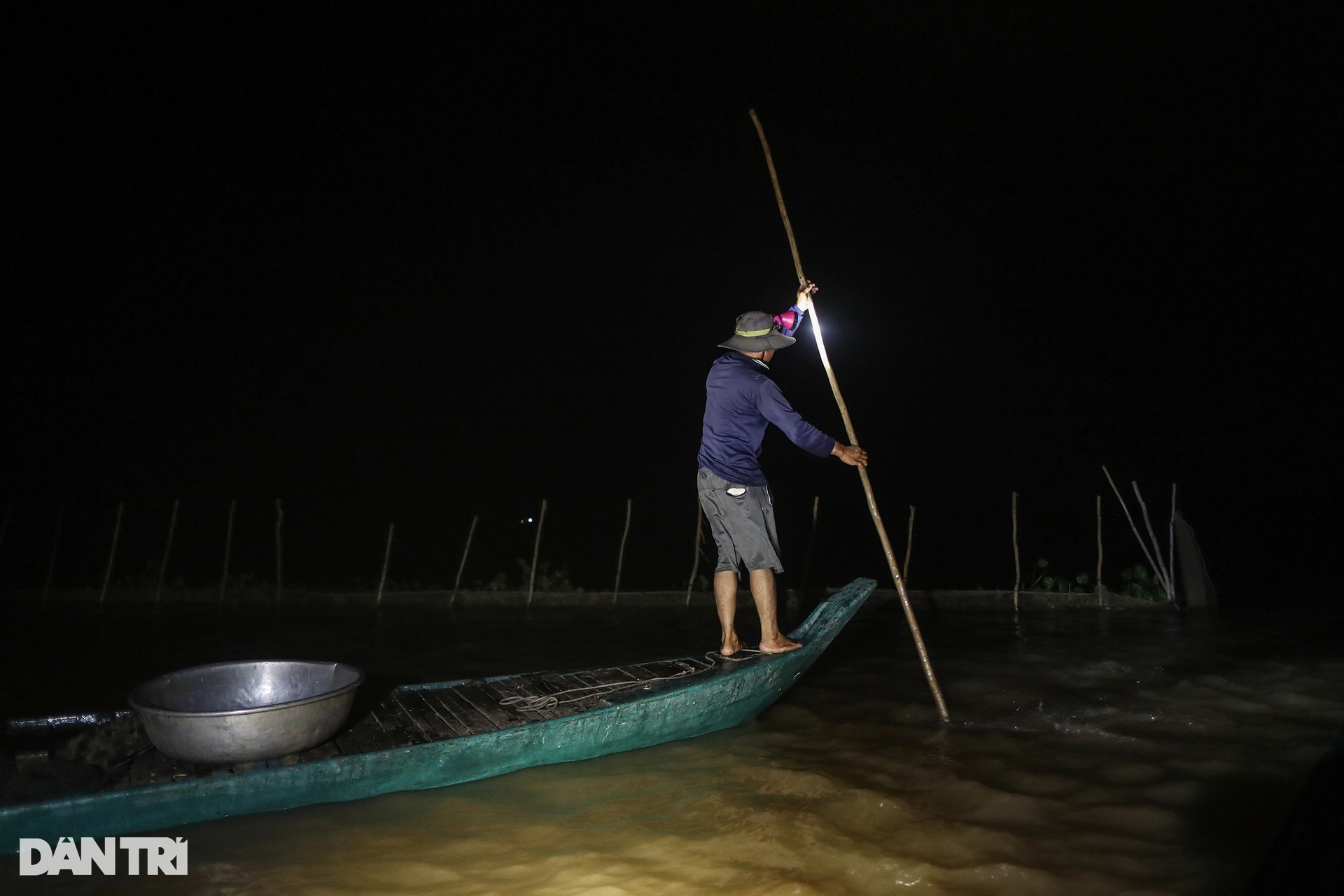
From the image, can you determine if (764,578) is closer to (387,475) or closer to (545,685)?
(545,685)

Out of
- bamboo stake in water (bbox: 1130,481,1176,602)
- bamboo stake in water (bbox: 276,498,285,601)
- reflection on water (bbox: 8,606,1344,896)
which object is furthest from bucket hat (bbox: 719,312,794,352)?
bamboo stake in water (bbox: 276,498,285,601)

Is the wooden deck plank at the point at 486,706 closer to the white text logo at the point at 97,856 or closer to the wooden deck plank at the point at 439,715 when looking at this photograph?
the wooden deck plank at the point at 439,715

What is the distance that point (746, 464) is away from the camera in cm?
404

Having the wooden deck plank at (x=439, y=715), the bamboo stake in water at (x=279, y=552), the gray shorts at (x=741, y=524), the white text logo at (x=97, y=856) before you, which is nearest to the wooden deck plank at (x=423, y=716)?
the wooden deck plank at (x=439, y=715)

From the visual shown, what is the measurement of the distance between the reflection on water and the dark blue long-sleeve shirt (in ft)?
3.83

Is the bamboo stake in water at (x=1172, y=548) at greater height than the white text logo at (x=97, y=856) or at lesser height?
greater

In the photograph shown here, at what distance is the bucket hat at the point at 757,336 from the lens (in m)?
4.11

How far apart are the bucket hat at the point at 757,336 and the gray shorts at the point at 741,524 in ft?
1.99

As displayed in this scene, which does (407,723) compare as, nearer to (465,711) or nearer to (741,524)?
(465,711)

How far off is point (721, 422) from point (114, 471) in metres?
18.5

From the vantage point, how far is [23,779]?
284 centimetres

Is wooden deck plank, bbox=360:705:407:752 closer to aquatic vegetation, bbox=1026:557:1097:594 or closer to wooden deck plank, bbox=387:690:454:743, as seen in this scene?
wooden deck plank, bbox=387:690:454:743

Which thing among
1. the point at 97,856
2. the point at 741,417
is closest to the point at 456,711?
the point at 97,856

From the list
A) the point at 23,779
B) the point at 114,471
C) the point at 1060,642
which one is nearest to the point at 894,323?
the point at 114,471
